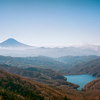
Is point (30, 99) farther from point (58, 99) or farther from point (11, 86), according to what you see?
point (58, 99)

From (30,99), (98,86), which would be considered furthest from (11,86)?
(98,86)

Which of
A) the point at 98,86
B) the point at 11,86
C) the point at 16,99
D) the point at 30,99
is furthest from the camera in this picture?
the point at 98,86

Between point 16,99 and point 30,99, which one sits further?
point 16,99

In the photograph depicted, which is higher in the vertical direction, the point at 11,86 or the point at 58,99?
the point at 11,86

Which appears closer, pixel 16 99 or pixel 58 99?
pixel 16 99

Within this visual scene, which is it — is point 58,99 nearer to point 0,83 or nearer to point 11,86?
point 11,86

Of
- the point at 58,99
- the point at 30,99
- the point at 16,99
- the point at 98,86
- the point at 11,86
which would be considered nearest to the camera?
the point at 30,99

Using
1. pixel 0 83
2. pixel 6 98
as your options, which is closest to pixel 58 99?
pixel 0 83

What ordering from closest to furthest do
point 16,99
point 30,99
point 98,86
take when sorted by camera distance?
point 30,99, point 16,99, point 98,86

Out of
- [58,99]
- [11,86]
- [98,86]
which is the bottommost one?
[98,86]

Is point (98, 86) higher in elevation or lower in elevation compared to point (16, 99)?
lower
